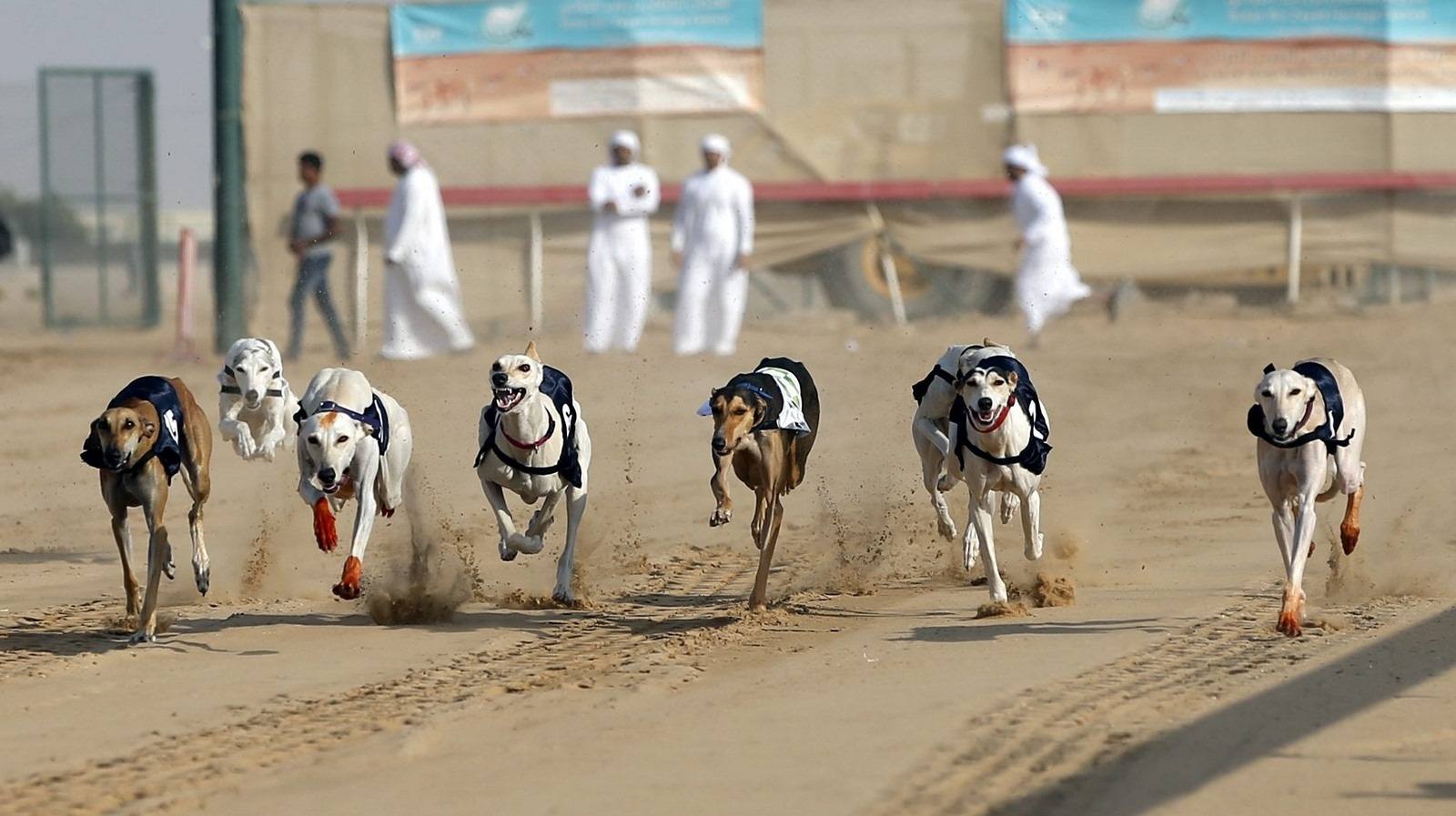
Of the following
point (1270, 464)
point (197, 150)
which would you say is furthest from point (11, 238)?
point (1270, 464)

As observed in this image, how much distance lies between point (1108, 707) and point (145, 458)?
4.00 m

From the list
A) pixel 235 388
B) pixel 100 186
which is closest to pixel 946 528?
pixel 235 388

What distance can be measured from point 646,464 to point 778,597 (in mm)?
4359

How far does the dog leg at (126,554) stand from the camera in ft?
29.8

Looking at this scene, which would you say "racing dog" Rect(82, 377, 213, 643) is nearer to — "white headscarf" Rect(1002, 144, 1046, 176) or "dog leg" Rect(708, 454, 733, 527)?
"dog leg" Rect(708, 454, 733, 527)

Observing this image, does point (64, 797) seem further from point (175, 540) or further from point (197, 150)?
point (197, 150)

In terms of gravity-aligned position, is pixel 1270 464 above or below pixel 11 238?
below

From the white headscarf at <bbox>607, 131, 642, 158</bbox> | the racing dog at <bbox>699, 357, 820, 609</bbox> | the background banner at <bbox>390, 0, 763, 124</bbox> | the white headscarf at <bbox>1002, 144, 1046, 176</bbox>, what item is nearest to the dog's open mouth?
the racing dog at <bbox>699, 357, 820, 609</bbox>

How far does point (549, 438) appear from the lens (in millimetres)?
9453

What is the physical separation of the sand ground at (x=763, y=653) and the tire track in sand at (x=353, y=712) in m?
0.02

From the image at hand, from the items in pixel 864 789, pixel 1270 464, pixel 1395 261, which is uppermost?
pixel 1395 261

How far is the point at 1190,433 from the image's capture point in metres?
15.1

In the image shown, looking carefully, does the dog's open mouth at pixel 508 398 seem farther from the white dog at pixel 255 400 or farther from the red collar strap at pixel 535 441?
the white dog at pixel 255 400

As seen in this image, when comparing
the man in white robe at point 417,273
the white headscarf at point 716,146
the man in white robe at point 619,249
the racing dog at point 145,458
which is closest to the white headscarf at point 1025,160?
the white headscarf at point 716,146
